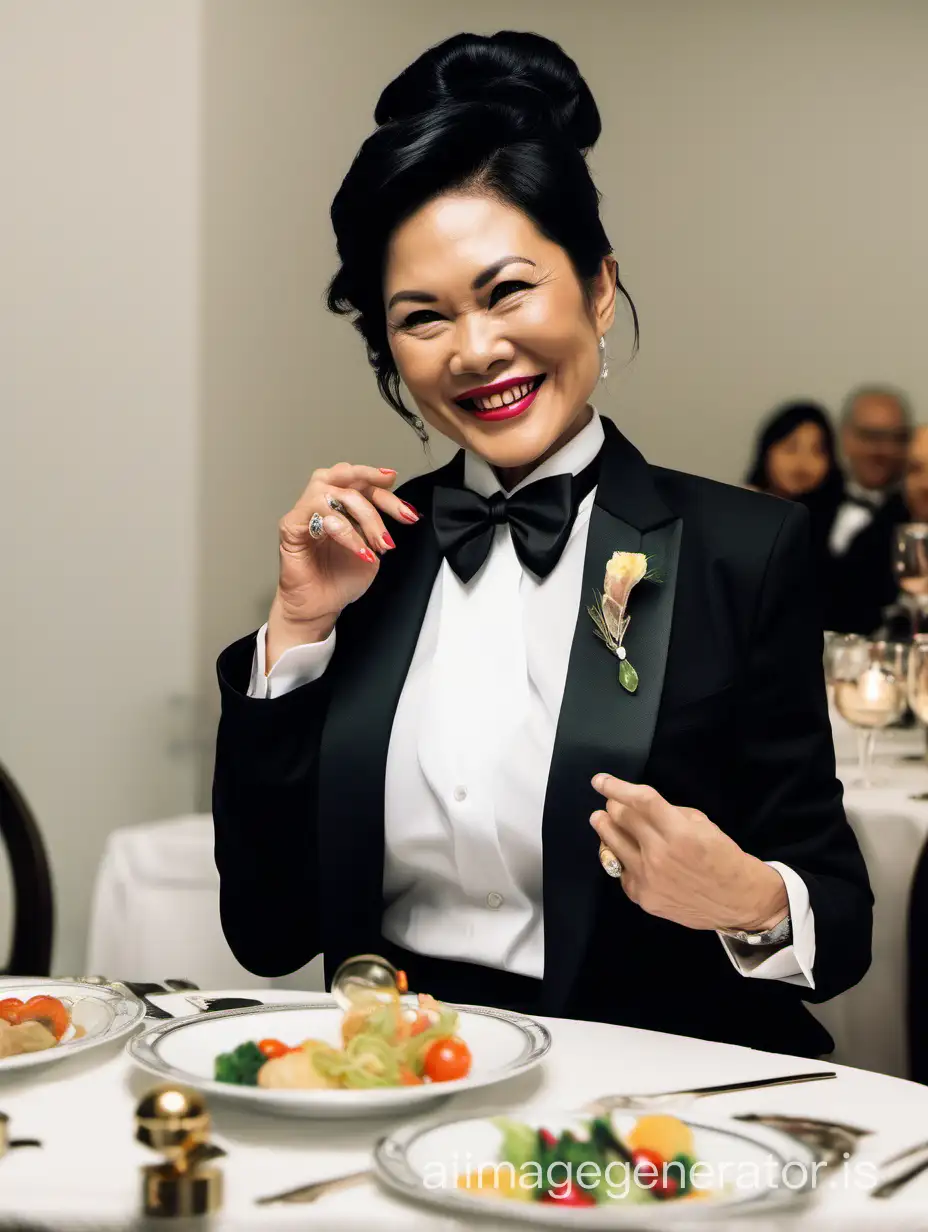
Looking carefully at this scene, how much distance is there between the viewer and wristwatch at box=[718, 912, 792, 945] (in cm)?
125

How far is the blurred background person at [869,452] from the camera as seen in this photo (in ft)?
15.9

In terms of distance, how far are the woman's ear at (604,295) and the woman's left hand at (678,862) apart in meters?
0.58

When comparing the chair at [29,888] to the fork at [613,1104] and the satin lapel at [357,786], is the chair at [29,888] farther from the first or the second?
the fork at [613,1104]

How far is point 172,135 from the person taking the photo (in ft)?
12.8

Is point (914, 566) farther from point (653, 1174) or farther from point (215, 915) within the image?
point (653, 1174)

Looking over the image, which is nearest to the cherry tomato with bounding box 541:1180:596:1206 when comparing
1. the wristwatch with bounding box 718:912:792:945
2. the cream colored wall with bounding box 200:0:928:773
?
A: the wristwatch with bounding box 718:912:792:945

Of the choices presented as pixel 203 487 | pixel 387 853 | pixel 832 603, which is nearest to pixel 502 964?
pixel 387 853

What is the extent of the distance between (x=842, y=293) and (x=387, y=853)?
14.7ft

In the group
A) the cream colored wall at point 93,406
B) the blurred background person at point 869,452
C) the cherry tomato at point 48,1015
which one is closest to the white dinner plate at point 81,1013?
the cherry tomato at point 48,1015

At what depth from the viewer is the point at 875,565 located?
4.77 m

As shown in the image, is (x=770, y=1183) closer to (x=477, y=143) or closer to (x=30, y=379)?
(x=477, y=143)

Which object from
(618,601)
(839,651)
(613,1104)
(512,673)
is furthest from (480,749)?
(839,651)

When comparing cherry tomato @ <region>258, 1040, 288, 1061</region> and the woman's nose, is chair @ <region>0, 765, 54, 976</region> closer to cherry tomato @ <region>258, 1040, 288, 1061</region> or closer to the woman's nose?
the woman's nose

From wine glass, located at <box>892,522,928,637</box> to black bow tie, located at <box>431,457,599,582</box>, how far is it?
1500 mm
